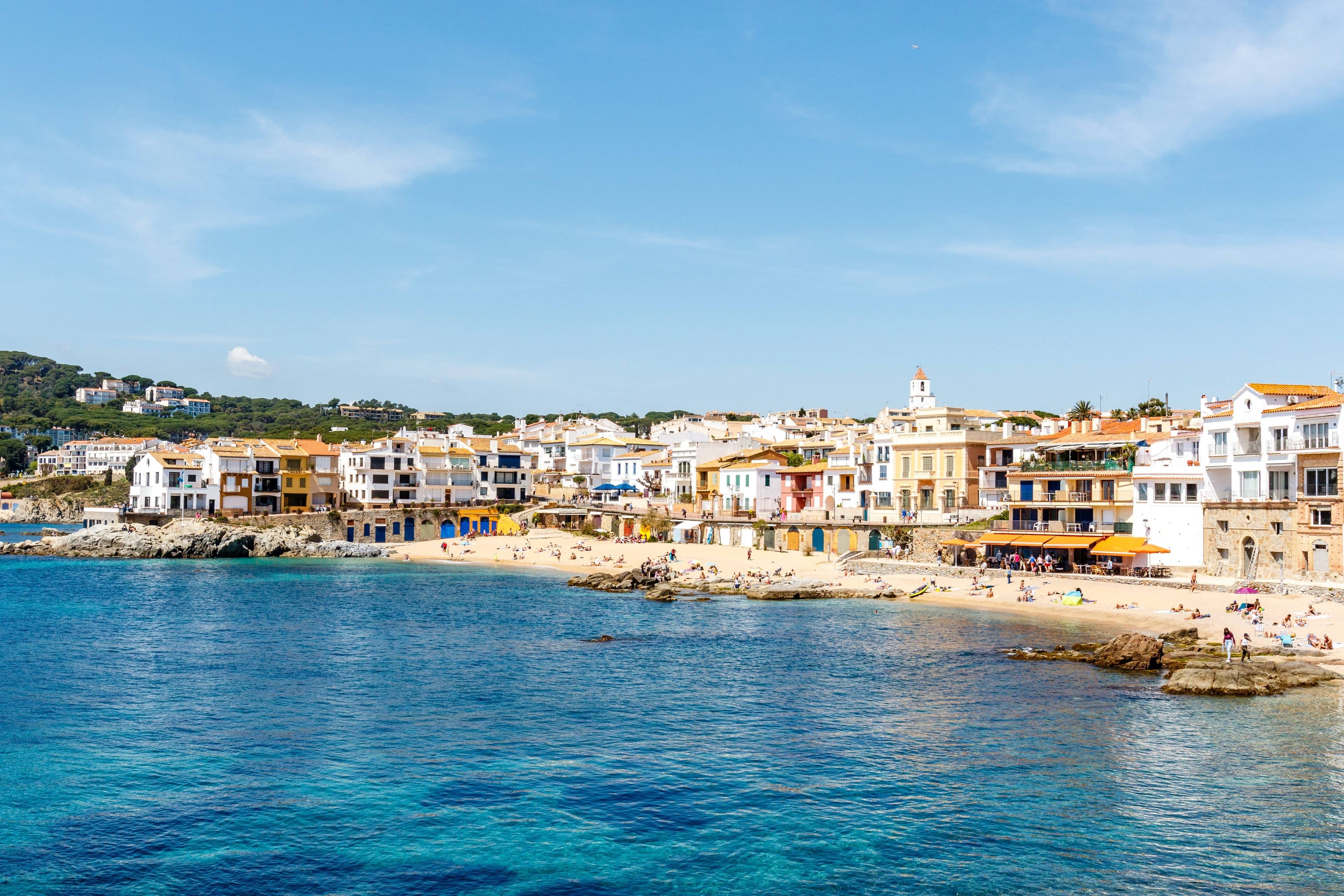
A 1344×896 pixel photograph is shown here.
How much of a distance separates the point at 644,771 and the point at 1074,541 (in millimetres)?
46094

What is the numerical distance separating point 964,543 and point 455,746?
50217 mm

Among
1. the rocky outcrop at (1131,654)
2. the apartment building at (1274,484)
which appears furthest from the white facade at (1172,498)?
the rocky outcrop at (1131,654)

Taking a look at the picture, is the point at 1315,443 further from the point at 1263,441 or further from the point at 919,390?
the point at 919,390

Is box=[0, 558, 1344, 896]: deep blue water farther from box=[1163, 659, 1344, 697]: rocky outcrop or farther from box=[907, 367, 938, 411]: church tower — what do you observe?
box=[907, 367, 938, 411]: church tower

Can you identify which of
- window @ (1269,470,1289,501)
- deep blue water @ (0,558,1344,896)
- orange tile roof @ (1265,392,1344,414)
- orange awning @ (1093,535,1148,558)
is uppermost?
orange tile roof @ (1265,392,1344,414)

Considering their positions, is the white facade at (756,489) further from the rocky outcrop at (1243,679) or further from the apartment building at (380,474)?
the rocky outcrop at (1243,679)

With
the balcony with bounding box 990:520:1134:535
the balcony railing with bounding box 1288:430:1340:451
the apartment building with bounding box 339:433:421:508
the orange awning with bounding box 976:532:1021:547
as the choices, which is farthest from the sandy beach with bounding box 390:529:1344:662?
the apartment building with bounding box 339:433:421:508

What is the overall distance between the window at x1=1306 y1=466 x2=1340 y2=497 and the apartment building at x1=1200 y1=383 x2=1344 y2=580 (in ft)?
0.12

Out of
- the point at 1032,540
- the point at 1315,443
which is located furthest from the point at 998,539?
the point at 1315,443

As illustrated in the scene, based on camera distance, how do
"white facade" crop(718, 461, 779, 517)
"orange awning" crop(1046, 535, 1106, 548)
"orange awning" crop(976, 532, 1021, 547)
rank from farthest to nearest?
"white facade" crop(718, 461, 779, 517), "orange awning" crop(976, 532, 1021, 547), "orange awning" crop(1046, 535, 1106, 548)

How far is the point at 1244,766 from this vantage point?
27.4 metres

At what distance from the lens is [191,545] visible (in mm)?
97812

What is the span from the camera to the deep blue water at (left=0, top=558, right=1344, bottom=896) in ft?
69.5

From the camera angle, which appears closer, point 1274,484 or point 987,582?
point 1274,484
